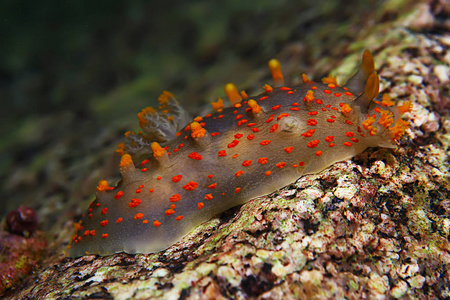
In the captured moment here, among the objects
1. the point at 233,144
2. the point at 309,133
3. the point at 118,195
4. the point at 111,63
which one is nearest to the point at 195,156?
the point at 233,144

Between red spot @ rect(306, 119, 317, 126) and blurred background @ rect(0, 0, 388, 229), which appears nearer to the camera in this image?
red spot @ rect(306, 119, 317, 126)

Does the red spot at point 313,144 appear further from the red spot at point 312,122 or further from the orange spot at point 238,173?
the orange spot at point 238,173

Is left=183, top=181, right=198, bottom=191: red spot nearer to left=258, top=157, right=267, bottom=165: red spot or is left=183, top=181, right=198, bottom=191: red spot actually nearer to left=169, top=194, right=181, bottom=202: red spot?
left=169, top=194, right=181, bottom=202: red spot

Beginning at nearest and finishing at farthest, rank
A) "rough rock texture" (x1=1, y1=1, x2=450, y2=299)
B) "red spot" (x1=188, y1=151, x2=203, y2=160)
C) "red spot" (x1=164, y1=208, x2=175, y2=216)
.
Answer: "rough rock texture" (x1=1, y1=1, x2=450, y2=299) → "red spot" (x1=164, y1=208, x2=175, y2=216) → "red spot" (x1=188, y1=151, x2=203, y2=160)

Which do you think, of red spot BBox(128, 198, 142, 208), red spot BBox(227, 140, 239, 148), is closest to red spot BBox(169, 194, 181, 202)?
red spot BBox(128, 198, 142, 208)

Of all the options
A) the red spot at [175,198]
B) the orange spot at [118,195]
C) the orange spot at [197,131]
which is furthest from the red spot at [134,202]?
the orange spot at [197,131]

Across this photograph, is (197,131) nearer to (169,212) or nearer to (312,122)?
(169,212)
